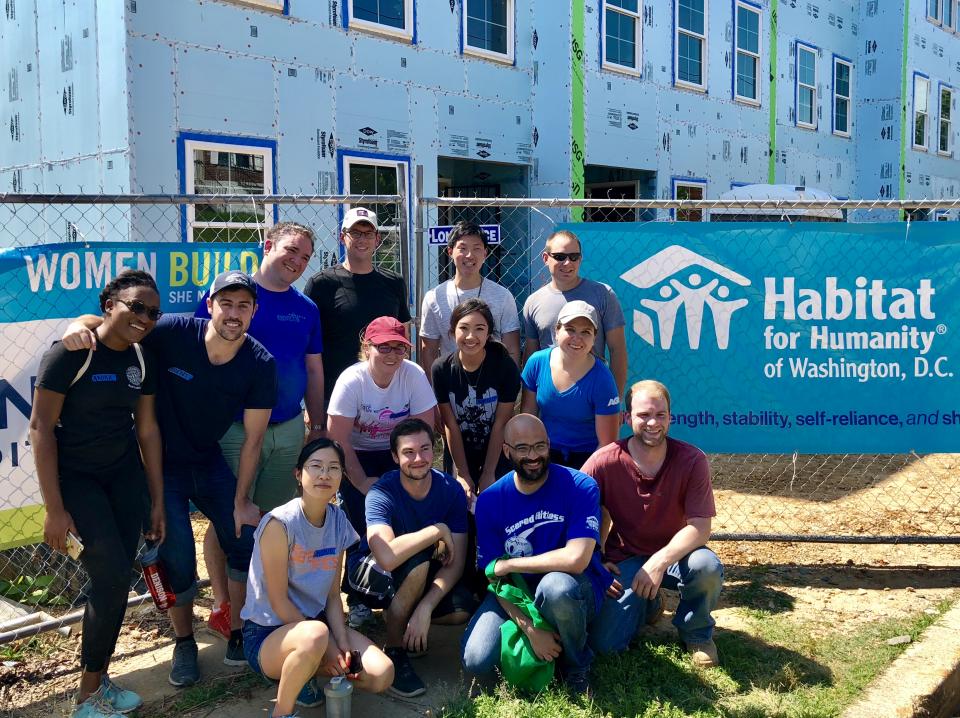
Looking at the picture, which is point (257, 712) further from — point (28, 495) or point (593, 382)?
point (593, 382)

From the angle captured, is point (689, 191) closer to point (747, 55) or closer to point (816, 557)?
point (747, 55)

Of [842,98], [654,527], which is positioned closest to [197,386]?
[654,527]

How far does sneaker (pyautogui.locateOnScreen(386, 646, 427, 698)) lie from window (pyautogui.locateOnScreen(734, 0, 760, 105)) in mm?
15225

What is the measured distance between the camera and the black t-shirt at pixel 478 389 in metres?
4.53

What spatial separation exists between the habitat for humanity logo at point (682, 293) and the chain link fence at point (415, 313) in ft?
1.11

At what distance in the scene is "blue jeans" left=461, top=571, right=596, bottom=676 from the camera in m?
3.67

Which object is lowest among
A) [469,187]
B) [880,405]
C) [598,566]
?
[598,566]

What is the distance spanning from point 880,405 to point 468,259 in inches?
101

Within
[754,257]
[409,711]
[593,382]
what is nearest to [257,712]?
[409,711]

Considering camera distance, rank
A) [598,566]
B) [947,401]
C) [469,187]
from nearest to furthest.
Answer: [598,566], [947,401], [469,187]

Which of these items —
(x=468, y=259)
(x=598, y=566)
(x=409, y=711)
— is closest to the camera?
(x=409, y=711)

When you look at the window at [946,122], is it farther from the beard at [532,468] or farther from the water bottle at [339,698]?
the water bottle at [339,698]

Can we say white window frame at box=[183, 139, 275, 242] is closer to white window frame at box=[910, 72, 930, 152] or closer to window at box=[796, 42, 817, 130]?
window at box=[796, 42, 817, 130]

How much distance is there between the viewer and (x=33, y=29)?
991 centimetres
